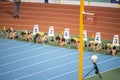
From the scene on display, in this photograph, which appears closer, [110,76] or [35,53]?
[110,76]

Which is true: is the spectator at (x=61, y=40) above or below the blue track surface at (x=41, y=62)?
above

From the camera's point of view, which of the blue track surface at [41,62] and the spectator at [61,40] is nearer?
the blue track surface at [41,62]

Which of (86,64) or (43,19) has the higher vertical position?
(43,19)

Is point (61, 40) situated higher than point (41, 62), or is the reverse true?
point (61, 40)

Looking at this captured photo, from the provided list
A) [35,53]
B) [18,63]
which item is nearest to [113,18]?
[35,53]

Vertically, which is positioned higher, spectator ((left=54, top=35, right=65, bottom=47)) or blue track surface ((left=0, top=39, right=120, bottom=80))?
spectator ((left=54, top=35, right=65, bottom=47))

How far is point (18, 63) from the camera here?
1784 centimetres

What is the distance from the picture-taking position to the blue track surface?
16.5 metres

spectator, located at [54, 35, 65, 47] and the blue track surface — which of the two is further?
spectator, located at [54, 35, 65, 47]

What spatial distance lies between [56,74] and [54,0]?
13536mm

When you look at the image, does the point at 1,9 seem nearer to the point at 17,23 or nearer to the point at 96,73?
the point at 17,23

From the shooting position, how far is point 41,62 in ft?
59.1

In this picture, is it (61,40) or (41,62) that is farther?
(61,40)

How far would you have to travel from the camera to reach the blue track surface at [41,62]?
1645cm
